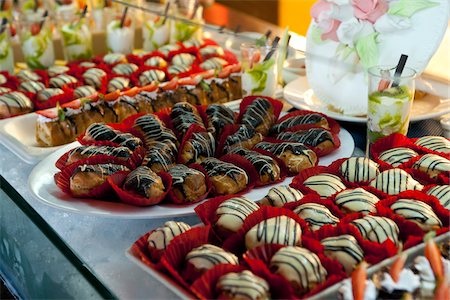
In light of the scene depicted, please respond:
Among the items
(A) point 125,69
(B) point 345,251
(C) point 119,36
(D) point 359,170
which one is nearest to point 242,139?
(D) point 359,170

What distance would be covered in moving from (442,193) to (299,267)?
14.5 inches

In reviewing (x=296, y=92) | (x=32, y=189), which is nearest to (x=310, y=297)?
(x=32, y=189)

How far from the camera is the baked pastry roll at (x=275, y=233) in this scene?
99 centimetres

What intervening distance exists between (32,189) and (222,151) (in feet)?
1.41

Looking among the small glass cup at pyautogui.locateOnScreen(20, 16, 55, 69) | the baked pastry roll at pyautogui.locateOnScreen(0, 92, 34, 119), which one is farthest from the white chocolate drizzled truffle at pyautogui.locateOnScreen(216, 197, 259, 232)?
the small glass cup at pyautogui.locateOnScreen(20, 16, 55, 69)

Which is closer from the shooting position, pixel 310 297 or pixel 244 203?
pixel 310 297

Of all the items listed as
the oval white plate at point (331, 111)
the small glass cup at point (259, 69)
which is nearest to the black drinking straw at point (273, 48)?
the small glass cup at point (259, 69)

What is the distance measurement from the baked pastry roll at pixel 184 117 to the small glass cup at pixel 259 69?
290 millimetres

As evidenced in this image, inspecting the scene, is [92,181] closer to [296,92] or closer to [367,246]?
[367,246]

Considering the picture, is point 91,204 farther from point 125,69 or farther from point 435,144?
point 125,69

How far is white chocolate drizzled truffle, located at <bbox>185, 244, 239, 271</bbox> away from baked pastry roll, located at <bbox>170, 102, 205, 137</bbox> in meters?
0.58

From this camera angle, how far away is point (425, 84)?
1.81 m

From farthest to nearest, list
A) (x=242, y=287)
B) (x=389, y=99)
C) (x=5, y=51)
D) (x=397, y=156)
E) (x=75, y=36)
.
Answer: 1. (x=75, y=36)
2. (x=5, y=51)
3. (x=389, y=99)
4. (x=397, y=156)
5. (x=242, y=287)

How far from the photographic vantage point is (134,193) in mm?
1217
